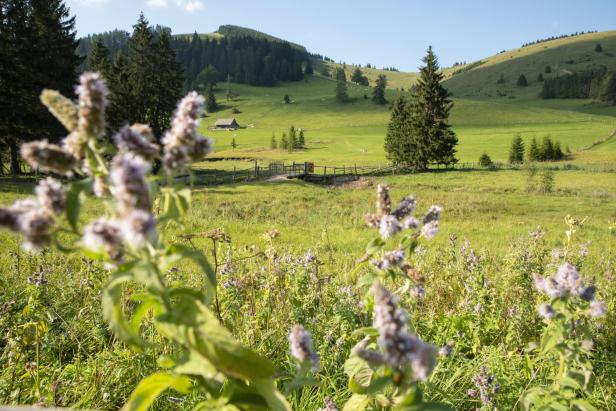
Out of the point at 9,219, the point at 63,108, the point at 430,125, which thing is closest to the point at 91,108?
the point at 63,108

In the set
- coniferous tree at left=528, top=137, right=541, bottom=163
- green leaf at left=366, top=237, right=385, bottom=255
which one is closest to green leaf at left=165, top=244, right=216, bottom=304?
green leaf at left=366, top=237, right=385, bottom=255

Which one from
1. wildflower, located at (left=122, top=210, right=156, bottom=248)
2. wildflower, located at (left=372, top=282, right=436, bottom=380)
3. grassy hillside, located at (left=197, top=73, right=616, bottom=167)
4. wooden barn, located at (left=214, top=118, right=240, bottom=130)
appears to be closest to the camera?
wildflower, located at (left=122, top=210, right=156, bottom=248)

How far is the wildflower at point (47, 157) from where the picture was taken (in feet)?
4.89

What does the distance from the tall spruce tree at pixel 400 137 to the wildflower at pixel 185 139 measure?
59674mm

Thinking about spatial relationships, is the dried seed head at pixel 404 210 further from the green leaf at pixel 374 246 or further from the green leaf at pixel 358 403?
the green leaf at pixel 358 403

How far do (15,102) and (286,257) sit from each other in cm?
3222

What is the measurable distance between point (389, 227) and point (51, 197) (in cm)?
157

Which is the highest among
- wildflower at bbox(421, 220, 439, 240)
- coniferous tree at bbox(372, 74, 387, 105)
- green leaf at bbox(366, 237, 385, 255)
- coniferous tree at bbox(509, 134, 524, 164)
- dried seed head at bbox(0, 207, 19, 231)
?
coniferous tree at bbox(372, 74, 387, 105)

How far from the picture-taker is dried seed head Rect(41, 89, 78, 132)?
5.26 feet

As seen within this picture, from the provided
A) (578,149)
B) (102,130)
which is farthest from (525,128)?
(102,130)

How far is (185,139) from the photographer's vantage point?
5.16 feet

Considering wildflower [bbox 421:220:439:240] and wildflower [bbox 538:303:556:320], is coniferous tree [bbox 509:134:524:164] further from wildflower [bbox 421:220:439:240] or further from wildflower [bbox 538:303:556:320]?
wildflower [bbox 421:220:439:240]

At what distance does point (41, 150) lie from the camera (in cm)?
151

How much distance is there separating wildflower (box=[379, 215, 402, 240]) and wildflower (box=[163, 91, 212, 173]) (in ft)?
3.56
